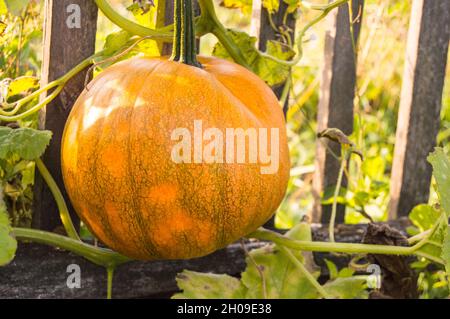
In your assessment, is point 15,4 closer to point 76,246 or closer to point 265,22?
point 76,246

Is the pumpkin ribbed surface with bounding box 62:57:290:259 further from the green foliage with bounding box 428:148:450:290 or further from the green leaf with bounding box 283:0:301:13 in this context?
the green leaf with bounding box 283:0:301:13

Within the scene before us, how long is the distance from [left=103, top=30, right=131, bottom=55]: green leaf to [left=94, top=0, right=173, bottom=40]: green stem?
44 millimetres

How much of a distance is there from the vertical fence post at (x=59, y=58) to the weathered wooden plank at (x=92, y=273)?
0.30 ft

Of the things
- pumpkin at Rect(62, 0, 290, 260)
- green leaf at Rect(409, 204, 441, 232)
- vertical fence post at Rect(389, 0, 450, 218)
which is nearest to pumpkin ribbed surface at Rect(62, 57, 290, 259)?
pumpkin at Rect(62, 0, 290, 260)

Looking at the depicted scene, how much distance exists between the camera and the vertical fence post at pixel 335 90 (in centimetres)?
212

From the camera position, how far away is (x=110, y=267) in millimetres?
1685

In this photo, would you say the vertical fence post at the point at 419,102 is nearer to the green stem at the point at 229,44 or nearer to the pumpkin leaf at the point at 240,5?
the pumpkin leaf at the point at 240,5

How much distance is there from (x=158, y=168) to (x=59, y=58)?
472 millimetres

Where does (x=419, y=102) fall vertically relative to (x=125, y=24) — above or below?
below

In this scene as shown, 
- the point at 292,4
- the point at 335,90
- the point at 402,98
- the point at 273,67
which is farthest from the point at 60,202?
the point at 402,98

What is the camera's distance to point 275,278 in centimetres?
182

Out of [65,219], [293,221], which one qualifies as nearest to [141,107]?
[65,219]

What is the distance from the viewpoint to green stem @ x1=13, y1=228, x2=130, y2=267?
1.61m

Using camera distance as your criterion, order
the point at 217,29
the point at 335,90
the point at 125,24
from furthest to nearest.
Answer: the point at 335,90, the point at 217,29, the point at 125,24
